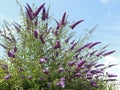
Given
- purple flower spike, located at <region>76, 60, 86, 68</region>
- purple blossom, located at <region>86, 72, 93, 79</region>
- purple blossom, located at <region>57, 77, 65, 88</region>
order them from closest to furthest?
purple blossom, located at <region>57, 77, 65, 88</region>
purple flower spike, located at <region>76, 60, 86, 68</region>
purple blossom, located at <region>86, 72, 93, 79</region>

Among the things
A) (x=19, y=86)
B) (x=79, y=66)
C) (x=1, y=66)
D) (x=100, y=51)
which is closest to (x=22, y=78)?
(x=19, y=86)

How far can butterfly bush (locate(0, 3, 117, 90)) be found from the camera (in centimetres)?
595

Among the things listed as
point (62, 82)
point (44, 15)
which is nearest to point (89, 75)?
point (62, 82)

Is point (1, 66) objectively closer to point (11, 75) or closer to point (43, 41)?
point (11, 75)

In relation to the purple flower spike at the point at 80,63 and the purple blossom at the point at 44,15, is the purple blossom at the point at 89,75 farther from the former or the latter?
the purple blossom at the point at 44,15

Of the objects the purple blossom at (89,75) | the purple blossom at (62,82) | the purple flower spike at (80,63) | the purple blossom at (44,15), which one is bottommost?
the purple blossom at (62,82)

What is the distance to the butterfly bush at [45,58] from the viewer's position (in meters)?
5.95

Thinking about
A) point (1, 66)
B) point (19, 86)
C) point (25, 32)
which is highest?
point (25, 32)

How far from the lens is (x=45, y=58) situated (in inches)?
238

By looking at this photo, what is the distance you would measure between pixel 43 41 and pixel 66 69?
0.61 metres

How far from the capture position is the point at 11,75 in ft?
19.8

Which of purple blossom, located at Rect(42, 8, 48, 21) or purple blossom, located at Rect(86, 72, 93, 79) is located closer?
purple blossom, located at Rect(86, 72, 93, 79)

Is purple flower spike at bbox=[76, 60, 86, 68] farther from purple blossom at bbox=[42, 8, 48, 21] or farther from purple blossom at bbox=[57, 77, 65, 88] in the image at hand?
purple blossom at bbox=[42, 8, 48, 21]

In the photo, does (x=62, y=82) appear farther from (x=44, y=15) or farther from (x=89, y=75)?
(x=44, y=15)
